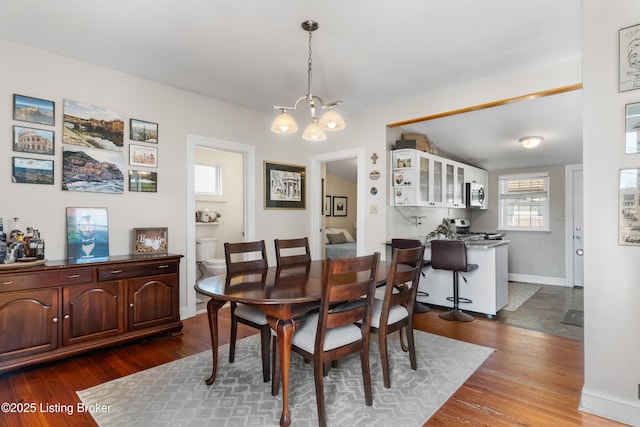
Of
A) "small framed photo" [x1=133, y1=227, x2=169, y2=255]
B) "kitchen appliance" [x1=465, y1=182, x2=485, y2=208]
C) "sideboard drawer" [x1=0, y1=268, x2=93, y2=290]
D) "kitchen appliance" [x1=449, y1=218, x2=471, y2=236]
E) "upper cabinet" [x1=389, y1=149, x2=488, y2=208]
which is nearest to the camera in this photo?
"sideboard drawer" [x1=0, y1=268, x2=93, y2=290]

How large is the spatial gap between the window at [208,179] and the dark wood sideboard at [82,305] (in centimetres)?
241

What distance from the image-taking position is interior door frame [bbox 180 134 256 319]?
3730 mm

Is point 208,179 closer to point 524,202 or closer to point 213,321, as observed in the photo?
point 213,321

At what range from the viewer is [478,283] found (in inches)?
151

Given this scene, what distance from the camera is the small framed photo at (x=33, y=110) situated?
269cm

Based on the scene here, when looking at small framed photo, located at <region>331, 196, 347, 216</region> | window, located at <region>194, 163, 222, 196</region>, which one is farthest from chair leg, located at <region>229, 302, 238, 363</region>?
small framed photo, located at <region>331, 196, 347, 216</region>

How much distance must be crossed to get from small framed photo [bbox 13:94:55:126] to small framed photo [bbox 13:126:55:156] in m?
0.08

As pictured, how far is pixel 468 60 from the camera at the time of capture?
297 cm

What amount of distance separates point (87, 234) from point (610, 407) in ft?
13.0

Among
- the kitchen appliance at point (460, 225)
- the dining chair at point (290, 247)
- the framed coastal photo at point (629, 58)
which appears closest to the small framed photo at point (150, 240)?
the dining chair at point (290, 247)

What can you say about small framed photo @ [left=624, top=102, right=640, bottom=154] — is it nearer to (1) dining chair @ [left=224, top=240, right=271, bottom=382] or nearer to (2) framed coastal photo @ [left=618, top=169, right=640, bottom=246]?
(2) framed coastal photo @ [left=618, top=169, right=640, bottom=246]

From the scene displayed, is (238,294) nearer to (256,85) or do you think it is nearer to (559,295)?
(256,85)

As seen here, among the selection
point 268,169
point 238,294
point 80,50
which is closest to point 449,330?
point 238,294

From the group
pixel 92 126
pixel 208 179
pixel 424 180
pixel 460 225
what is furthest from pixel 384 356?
pixel 460 225
